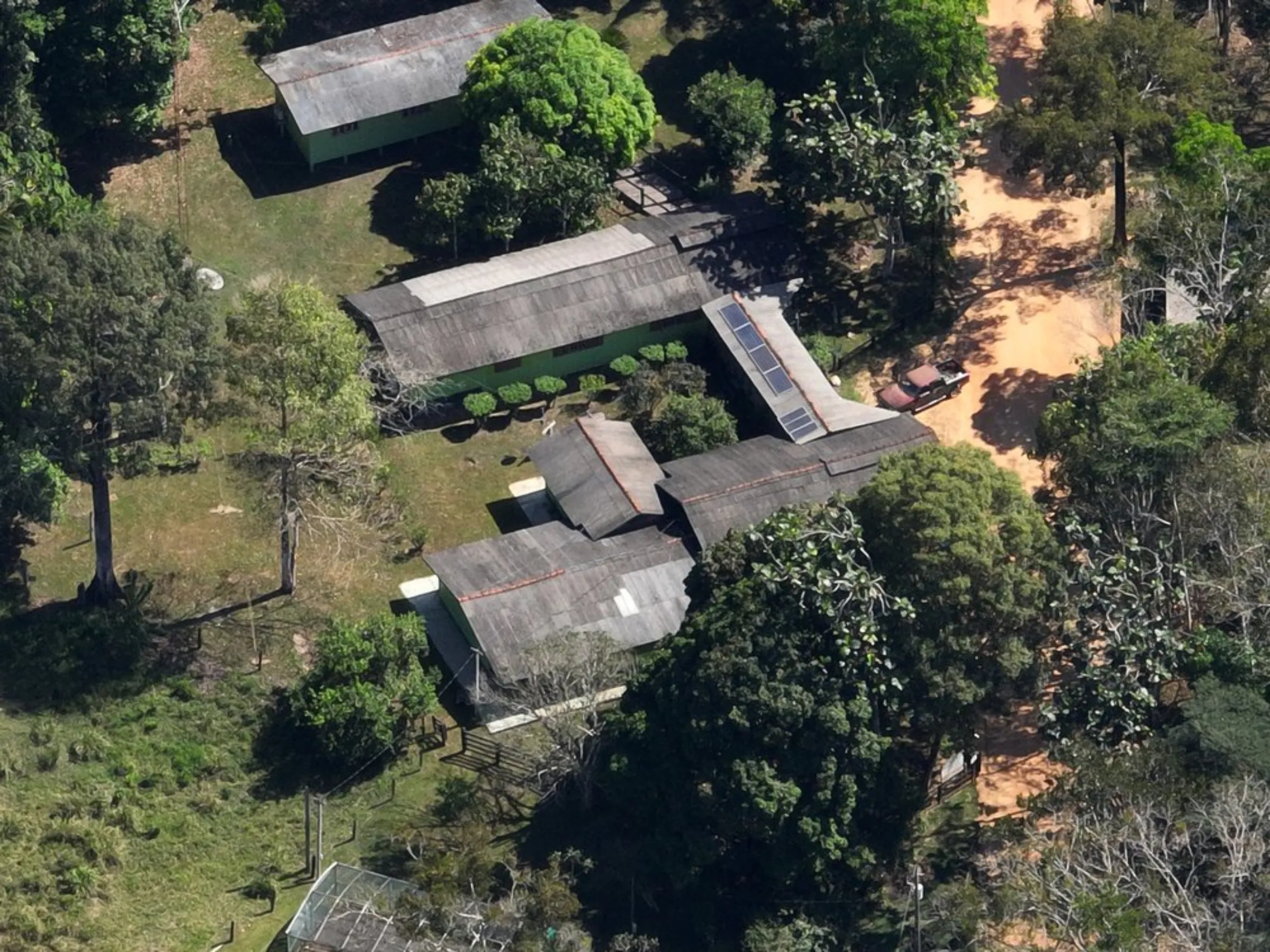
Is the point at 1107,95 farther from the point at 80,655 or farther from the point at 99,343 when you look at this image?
the point at 80,655

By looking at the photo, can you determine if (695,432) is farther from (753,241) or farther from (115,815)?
(115,815)

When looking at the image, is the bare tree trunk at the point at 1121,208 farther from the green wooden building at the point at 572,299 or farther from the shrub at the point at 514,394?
the shrub at the point at 514,394

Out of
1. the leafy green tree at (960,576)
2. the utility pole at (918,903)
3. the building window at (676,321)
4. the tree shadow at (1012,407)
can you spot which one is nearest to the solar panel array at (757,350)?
the building window at (676,321)

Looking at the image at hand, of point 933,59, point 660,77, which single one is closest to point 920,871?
point 933,59

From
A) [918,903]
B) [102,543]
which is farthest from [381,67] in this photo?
[918,903]

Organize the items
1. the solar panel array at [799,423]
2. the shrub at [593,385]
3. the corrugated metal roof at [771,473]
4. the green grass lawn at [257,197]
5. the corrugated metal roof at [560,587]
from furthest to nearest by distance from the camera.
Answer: the green grass lawn at [257,197] < the shrub at [593,385] < the solar panel array at [799,423] < the corrugated metal roof at [771,473] < the corrugated metal roof at [560,587]

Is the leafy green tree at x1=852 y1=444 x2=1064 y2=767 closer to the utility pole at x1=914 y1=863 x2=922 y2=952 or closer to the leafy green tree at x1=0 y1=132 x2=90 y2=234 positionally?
the utility pole at x1=914 y1=863 x2=922 y2=952
